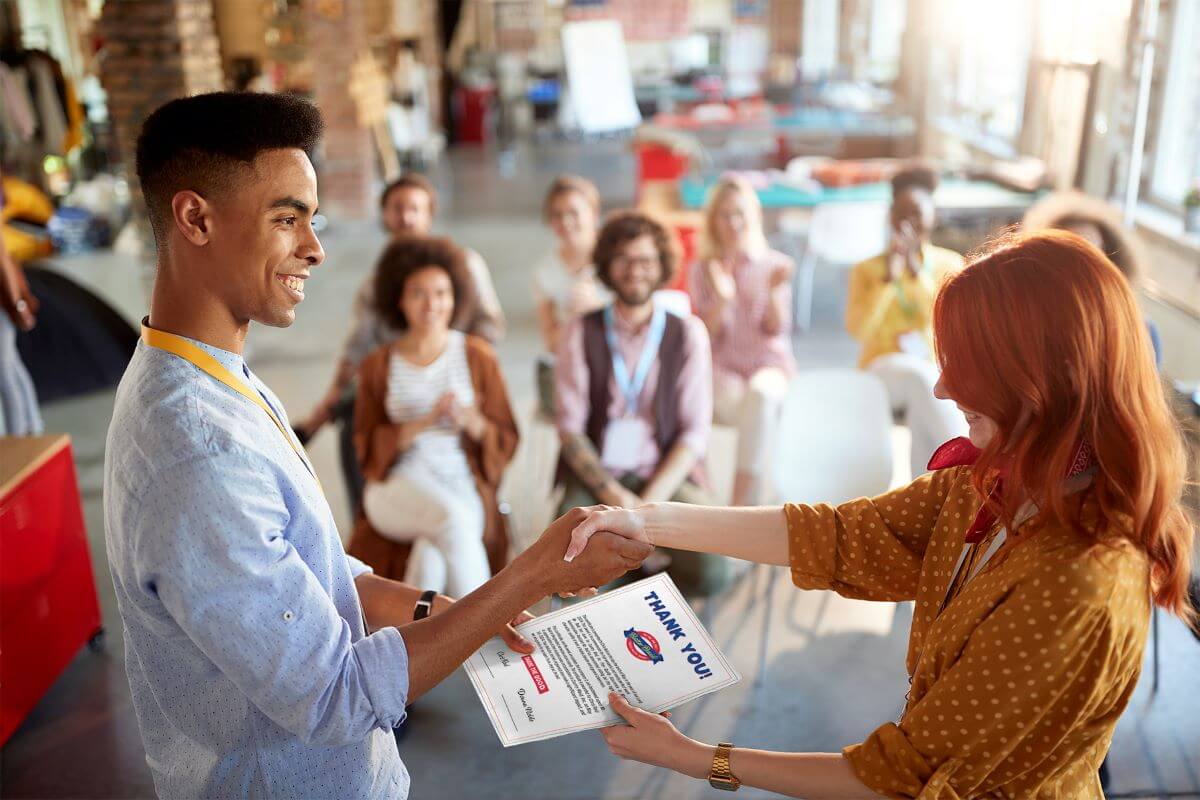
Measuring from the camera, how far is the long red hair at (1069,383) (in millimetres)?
1309

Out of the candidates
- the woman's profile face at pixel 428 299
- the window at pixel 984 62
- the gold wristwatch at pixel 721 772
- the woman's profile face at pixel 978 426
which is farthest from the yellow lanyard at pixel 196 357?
the window at pixel 984 62

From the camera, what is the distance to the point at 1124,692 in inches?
53.9

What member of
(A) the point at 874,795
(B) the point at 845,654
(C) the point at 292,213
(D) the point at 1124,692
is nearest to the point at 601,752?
(B) the point at 845,654

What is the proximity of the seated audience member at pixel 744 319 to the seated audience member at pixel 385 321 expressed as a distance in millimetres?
885

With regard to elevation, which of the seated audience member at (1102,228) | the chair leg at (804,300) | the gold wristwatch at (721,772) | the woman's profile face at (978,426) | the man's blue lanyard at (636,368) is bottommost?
the chair leg at (804,300)

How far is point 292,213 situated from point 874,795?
1098mm

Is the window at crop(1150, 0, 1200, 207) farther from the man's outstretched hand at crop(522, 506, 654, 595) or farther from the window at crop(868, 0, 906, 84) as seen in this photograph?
the window at crop(868, 0, 906, 84)

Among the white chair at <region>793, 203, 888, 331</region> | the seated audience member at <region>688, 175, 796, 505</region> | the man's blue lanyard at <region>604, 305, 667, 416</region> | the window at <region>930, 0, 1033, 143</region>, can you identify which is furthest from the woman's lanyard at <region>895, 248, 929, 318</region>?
the window at <region>930, 0, 1033, 143</region>

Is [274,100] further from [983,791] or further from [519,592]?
[983,791]

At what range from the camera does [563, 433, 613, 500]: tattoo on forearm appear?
3408 mm

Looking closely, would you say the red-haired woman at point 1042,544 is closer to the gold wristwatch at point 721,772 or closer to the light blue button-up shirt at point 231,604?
the gold wristwatch at point 721,772

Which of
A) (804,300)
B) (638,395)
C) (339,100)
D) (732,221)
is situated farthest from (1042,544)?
(339,100)

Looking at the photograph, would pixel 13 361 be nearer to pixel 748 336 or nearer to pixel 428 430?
pixel 428 430

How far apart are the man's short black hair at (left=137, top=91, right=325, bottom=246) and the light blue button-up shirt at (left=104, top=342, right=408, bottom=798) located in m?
0.21
